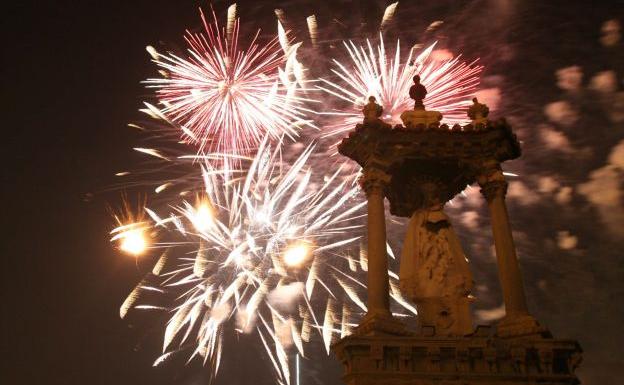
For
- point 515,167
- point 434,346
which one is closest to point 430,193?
point 434,346

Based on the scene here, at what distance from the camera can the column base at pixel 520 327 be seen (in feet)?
44.9

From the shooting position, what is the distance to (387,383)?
13219 mm

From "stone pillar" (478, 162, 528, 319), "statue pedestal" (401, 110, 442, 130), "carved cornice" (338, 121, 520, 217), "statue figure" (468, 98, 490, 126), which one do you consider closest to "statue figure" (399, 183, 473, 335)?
"stone pillar" (478, 162, 528, 319)

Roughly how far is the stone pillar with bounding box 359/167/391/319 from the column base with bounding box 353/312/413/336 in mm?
90

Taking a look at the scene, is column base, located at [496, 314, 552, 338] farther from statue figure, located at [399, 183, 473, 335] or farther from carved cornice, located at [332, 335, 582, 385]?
statue figure, located at [399, 183, 473, 335]

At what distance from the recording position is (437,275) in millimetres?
15781

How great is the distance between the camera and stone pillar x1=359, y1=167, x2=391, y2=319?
1459 centimetres

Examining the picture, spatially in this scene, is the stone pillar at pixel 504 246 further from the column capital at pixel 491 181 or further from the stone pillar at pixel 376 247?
the stone pillar at pixel 376 247

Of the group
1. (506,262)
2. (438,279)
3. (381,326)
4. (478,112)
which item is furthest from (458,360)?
(478,112)

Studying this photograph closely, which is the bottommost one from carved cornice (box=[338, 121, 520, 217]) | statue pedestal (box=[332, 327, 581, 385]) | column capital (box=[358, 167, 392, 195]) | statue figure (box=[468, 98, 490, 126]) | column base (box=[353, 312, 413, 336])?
statue pedestal (box=[332, 327, 581, 385])

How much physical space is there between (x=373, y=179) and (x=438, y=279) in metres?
3.14

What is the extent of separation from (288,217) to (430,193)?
15842mm

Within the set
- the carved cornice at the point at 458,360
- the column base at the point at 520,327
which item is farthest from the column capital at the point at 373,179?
the column base at the point at 520,327

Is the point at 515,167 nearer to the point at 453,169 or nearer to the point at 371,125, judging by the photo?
the point at 453,169
